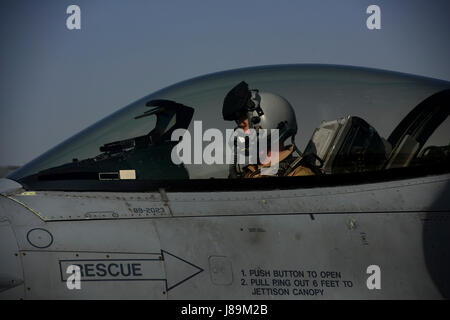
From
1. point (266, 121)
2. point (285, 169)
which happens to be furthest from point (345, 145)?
point (266, 121)

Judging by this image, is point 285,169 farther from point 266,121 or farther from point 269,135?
point 266,121

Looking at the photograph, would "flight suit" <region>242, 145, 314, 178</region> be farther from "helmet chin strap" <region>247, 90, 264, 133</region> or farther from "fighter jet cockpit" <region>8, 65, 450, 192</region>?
"helmet chin strap" <region>247, 90, 264, 133</region>

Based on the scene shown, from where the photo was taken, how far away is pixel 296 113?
4387 millimetres

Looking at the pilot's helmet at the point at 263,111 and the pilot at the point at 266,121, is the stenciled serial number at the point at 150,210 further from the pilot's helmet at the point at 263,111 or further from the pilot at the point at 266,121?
the pilot's helmet at the point at 263,111

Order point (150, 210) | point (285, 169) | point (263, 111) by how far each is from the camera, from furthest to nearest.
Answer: point (263, 111), point (285, 169), point (150, 210)

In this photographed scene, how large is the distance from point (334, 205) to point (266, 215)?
0.49 m

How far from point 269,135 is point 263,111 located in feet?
0.65

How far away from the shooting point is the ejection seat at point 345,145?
13.8 ft

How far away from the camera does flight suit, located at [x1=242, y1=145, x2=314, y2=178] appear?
13.9ft

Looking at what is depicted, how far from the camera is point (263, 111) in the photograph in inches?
173
